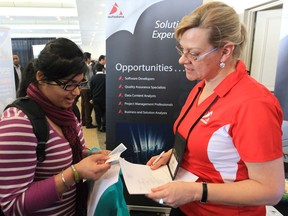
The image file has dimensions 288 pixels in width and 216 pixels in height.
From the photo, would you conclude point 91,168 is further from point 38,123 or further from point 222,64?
point 222,64

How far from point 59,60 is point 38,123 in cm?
25

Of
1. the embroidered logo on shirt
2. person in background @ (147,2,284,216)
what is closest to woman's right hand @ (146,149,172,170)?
person in background @ (147,2,284,216)

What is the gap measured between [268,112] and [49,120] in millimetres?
781

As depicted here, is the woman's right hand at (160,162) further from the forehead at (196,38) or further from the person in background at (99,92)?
the person in background at (99,92)

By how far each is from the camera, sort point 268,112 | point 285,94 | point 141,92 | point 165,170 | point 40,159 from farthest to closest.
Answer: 1. point 141,92
2. point 285,94
3. point 165,170
4. point 40,159
5. point 268,112

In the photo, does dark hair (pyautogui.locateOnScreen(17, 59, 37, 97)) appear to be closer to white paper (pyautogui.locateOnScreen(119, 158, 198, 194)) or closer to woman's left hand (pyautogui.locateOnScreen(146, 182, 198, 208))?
white paper (pyautogui.locateOnScreen(119, 158, 198, 194))

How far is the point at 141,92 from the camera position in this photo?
2301mm

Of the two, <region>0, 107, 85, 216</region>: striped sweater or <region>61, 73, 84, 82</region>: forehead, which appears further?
<region>61, 73, 84, 82</region>: forehead

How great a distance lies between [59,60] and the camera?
0.92m

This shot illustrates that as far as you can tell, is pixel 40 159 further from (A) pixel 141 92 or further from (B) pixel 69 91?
(A) pixel 141 92

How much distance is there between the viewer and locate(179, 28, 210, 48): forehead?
0.91 meters

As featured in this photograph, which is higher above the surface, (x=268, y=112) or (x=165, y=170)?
(x=268, y=112)

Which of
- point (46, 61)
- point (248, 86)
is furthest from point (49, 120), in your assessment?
point (248, 86)

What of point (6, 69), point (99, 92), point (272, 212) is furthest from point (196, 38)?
point (99, 92)
